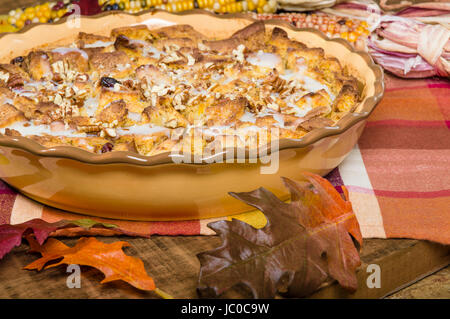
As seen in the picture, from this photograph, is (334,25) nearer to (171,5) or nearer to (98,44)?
(171,5)

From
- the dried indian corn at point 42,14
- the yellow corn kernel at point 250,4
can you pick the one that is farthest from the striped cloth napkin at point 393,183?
the dried indian corn at point 42,14

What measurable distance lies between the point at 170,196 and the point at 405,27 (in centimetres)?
152

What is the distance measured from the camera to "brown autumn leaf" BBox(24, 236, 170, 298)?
1.29 meters

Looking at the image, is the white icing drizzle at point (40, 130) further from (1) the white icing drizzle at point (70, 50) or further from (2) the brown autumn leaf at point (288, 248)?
(2) the brown autumn leaf at point (288, 248)

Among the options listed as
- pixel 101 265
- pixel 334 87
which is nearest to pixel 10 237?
pixel 101 265

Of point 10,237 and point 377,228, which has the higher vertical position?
point 10,237

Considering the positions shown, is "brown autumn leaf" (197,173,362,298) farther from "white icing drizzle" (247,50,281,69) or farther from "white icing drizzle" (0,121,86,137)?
"white icing drizzle" (247,50,281,69)

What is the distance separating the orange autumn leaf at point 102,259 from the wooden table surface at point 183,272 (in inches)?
1.3

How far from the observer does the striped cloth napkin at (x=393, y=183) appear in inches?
61.7

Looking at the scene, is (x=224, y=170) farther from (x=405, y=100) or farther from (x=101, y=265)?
(x=405, y=100)

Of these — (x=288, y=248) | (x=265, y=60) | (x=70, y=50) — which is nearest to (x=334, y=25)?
(x=265, y=60)

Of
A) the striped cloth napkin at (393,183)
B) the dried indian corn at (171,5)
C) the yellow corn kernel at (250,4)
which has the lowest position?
the striped cloth napkin at (393,183)

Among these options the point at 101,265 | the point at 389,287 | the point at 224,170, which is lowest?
the point at 389,287

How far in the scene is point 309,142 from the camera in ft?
4.88
